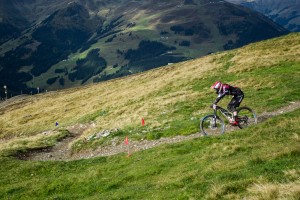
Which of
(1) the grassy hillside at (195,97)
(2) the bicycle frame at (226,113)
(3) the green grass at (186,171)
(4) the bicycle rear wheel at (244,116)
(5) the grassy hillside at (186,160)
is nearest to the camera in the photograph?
(3) the green grass at (186,171)

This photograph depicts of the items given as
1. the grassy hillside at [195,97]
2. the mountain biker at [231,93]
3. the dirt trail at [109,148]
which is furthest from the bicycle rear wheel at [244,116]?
the grassy hillside at [195,97]

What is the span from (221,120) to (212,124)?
2.76 ft

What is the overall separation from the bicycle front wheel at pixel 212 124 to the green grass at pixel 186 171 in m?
1.92

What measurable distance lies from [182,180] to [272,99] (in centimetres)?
2044

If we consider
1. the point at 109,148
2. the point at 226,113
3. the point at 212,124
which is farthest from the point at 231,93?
the point at 109,148

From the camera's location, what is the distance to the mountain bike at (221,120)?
25.0 m

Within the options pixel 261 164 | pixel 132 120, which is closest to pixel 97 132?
pixel 132 120

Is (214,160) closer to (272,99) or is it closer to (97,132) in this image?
(272,99)

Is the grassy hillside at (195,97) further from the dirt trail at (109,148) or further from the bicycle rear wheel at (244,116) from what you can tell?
the bicycle rear wheel at (244,116)

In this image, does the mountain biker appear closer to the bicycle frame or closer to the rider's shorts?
the rider's shorts

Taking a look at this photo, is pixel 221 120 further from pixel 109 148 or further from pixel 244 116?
pixel 109 148

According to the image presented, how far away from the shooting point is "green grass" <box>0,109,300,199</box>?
496 inches

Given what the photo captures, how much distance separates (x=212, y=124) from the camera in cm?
2550

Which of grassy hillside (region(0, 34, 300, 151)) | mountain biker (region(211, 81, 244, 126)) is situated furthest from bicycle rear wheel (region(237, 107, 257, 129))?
grassy hillside (region(0, 34, 300, 151))
